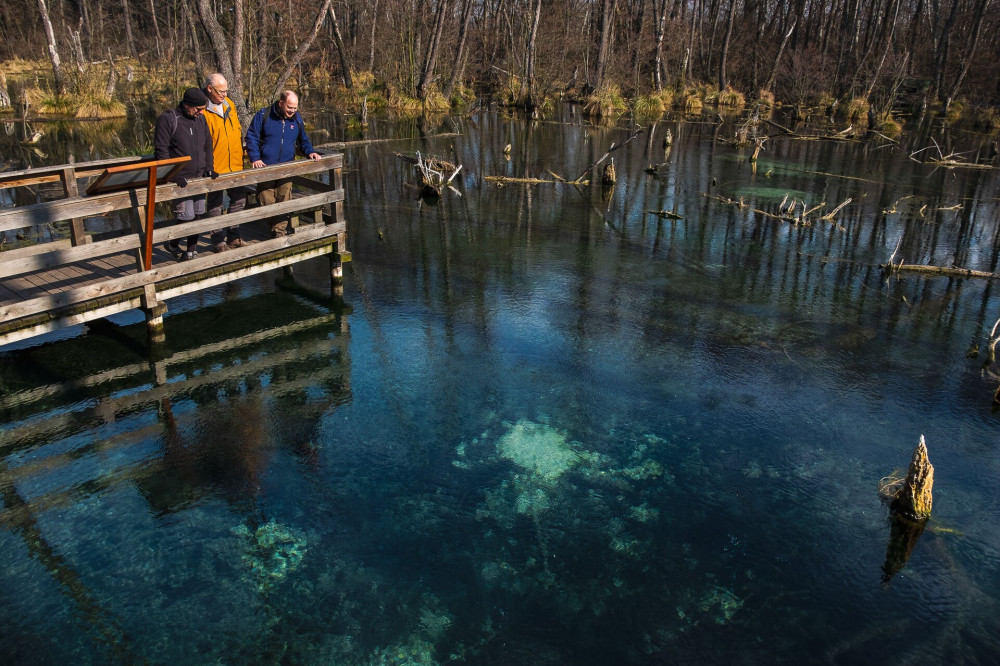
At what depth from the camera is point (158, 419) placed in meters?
6.96

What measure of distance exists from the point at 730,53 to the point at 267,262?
4311 centimetres

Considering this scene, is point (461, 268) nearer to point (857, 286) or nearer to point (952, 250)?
point (857, 286)

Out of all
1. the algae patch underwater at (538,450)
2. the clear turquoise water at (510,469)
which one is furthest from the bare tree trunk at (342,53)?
the algae patch underwater at (538,450)

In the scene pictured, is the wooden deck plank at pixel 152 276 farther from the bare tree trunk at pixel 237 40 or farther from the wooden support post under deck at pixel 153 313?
the bare tree trunk at pixel 237 40

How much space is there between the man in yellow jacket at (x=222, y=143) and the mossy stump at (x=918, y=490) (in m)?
7.78

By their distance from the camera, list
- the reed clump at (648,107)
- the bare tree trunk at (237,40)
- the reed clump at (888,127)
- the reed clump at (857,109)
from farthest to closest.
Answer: the reed clump at (648,107) → the reed clump at (857,109) → the reed clump at (888,127) → the bare tree trunk at (237,40)

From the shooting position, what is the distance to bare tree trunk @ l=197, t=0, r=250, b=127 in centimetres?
1529

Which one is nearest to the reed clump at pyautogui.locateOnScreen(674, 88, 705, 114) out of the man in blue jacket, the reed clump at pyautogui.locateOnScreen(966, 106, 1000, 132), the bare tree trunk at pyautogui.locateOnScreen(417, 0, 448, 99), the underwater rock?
the reed clump at pyautogui.locateOnScreen(966, 106, 1000, 132)

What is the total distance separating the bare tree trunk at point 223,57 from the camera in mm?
15289

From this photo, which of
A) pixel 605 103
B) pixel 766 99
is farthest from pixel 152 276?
pixel 766 99

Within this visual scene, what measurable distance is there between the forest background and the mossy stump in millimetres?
19644

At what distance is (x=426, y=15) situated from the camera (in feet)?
132

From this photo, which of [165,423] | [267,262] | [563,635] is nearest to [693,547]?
[563,635]

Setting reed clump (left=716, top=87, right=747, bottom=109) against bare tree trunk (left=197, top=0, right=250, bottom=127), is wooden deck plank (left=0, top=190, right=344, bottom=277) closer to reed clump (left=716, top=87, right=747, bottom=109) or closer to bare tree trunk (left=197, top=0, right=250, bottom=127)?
bare tree trunk (left=197, top=0, right=250, bottom=127)
